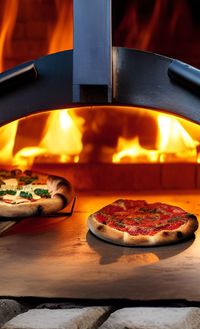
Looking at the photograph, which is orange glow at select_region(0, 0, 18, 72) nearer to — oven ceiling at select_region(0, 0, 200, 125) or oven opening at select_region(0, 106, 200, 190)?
oven opening at select_region(0, 106, 200, 190)

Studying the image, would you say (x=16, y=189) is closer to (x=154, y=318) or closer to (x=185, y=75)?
(x=185, y=75)

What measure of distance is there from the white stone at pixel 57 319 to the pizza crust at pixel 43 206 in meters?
2.07

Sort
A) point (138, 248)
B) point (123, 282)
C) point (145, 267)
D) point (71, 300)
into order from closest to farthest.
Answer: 1. point (71, 300)
2. point (123, 282)
3. point (145, 267)
4. point (138, 248)

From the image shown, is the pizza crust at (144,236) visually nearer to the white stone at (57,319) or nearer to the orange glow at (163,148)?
the white stone at (57,319)

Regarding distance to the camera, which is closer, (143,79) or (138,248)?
(143,79)

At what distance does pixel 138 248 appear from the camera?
14.6 feet

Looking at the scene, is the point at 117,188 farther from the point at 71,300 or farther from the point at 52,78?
the point at 71,300

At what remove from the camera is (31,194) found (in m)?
5.47

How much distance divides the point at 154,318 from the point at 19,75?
1.87 meters

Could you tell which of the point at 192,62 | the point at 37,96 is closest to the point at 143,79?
the point at 37,96

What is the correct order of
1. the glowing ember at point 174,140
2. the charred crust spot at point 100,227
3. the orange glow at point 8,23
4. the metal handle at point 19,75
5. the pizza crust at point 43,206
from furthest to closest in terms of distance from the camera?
1. the glowing ember at point 174,140
2. the orange glow at point 8,23
3. the pizza crust at point 43,206
4. the charred crust spot at point 100,227
5. the metal handle at point 19,75

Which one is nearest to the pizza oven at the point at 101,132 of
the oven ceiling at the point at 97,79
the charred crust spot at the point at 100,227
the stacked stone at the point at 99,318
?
the oven ceiling at the point at 97,79

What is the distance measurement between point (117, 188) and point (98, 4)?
3474 mm

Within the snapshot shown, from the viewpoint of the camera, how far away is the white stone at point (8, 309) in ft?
9.98
